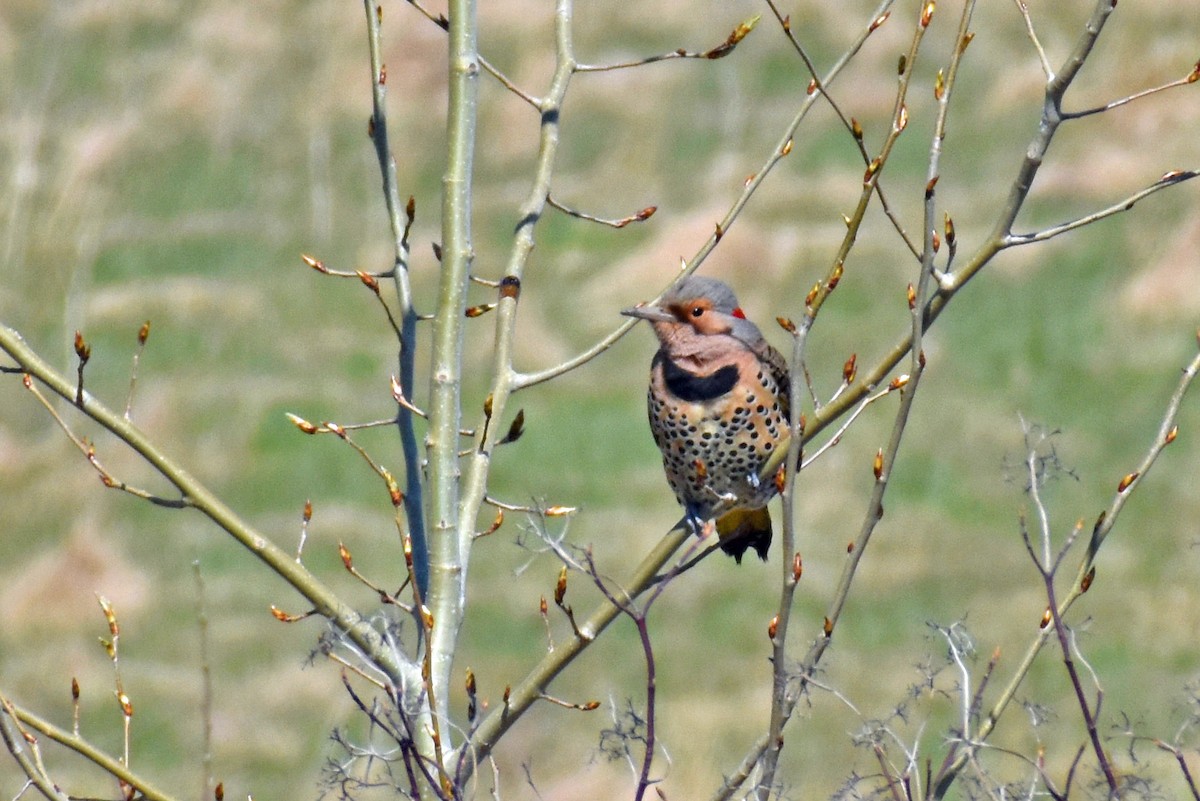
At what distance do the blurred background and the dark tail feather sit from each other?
2909mm

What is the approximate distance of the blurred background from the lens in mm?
8328

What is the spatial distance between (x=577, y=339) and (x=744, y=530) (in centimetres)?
522

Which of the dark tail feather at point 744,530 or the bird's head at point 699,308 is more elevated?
the bird's head at point 699,308

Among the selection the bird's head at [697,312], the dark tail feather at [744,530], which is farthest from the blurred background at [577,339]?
the bird's head at [697,312]

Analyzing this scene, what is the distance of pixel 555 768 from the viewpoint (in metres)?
7.78

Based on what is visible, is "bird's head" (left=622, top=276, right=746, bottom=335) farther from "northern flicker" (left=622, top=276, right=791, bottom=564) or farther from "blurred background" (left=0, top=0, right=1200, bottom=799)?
"blurred background" (left=0, top=0, right=1200, bottom=799)

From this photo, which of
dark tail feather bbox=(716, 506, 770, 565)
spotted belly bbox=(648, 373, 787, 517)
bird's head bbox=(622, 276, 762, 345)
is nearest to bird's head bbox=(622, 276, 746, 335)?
bird's head bbox=(622, 276, 762, 345)

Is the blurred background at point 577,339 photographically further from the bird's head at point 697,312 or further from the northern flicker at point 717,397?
the bird's head at point 697,312

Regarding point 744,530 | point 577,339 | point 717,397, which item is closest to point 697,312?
point 717,397

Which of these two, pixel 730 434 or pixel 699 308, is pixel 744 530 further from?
pixel 699 308

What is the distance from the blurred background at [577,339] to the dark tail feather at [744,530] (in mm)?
2909

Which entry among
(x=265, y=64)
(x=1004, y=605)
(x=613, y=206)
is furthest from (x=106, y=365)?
(x=1004, y=605)

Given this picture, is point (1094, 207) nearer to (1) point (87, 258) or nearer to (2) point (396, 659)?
(1) point (87, 258)

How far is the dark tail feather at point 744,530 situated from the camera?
4.73 m
